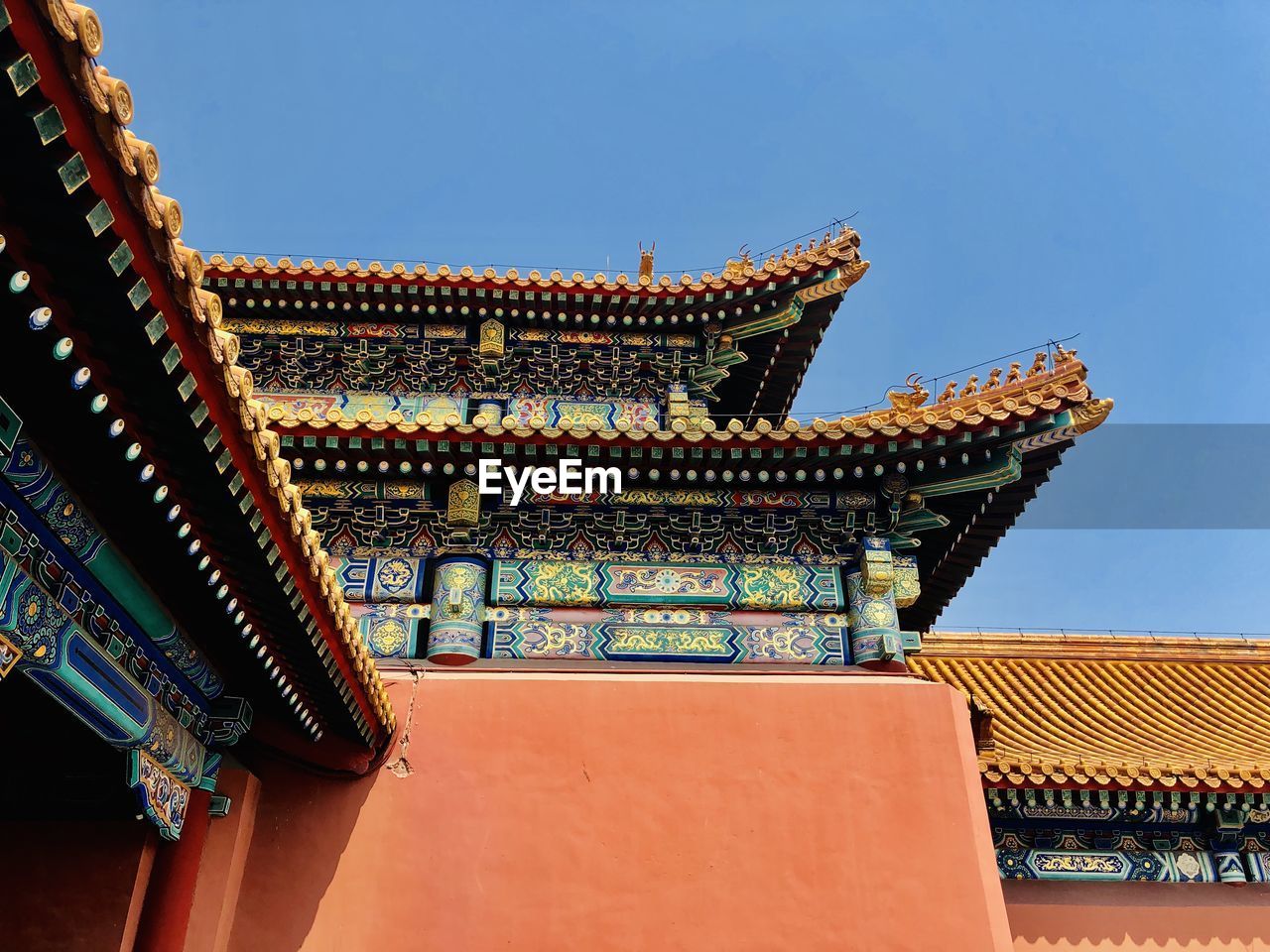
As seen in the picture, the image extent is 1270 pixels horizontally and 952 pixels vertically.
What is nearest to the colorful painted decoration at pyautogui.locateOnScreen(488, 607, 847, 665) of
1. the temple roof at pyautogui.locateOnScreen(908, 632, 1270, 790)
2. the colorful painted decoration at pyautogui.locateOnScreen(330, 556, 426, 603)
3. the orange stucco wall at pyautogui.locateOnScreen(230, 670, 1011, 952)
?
the orange stucco wall at pyautogui.locateOnScreen(230, 670, 1011, 952)

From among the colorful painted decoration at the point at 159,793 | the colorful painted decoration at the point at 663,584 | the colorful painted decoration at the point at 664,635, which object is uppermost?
the colorful painted decoration at the point at 663,584

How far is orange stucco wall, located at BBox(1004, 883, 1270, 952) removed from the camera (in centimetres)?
722

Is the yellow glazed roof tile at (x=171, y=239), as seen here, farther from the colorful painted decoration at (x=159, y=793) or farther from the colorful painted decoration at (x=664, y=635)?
the colorful painted decoration at (x=664, y=635)

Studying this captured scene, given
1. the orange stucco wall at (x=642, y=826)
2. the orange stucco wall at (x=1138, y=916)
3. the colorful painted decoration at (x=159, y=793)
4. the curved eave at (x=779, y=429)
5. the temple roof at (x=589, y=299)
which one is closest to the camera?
the colorful painted decoration at (x=159, y=793)

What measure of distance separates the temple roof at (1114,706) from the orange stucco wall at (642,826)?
3.87 ft

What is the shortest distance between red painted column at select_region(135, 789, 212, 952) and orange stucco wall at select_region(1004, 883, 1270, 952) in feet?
18.3

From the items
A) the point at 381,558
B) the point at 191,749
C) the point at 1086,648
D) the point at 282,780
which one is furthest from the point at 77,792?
the point at 1086,648

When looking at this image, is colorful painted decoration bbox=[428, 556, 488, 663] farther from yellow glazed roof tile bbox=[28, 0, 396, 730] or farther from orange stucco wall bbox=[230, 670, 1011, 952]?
yellow glazed roof tile bbox=[28, 0, 396, 730]

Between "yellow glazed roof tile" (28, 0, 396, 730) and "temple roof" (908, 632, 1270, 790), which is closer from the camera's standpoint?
"yellow glazed roof tile" (28, 0, 396, 730)

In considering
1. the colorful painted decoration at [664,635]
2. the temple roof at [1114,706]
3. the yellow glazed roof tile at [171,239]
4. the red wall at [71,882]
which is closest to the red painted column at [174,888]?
the red wall at [71,882]

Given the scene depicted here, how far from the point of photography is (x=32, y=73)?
7.48 ft

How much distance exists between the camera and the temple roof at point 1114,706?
276 inches

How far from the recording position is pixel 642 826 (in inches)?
232

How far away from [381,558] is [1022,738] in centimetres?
565
